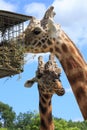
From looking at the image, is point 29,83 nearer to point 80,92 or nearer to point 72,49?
point 72,49

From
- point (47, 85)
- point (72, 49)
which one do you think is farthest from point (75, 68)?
point (47, 85)

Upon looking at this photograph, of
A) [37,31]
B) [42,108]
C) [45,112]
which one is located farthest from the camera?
[42,108]

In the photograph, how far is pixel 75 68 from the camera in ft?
31.9

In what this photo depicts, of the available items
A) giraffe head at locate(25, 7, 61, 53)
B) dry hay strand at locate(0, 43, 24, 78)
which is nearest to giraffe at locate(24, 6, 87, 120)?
giraffe head at locate(25, 7, 61, 53)

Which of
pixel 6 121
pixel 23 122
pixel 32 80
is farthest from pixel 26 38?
pixel 6 121

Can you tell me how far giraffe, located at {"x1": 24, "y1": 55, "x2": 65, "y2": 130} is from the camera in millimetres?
13578

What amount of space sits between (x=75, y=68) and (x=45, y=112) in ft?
13.4

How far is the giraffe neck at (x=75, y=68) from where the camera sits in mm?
9665

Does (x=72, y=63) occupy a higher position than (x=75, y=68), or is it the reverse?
(x=72, y=63)

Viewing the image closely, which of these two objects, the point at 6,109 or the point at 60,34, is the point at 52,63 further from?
the point at 6,109

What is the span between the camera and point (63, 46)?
9906mm

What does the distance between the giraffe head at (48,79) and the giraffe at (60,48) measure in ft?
11.4

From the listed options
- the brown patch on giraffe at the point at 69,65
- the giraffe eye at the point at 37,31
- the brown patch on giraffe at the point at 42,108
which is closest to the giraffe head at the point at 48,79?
the brown patch on giraffe at the point at 42,108

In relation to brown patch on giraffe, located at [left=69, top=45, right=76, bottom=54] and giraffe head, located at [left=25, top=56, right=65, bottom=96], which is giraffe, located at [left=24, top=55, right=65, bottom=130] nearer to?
giraffe head, located at [left=25, top=56, right=65, bottom=96]
